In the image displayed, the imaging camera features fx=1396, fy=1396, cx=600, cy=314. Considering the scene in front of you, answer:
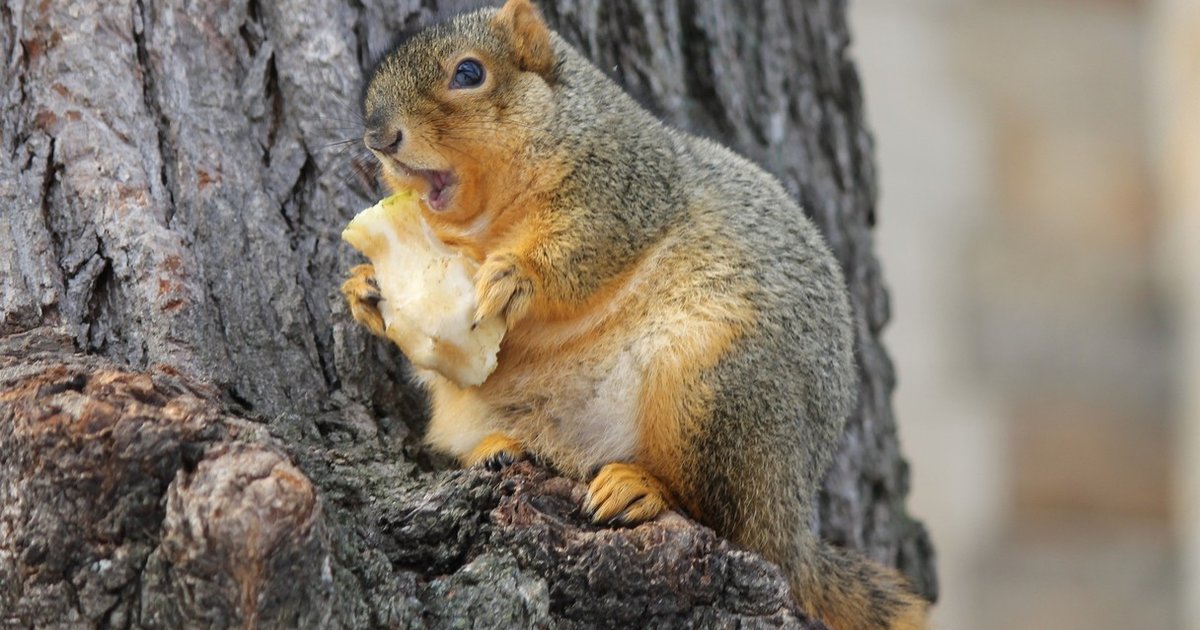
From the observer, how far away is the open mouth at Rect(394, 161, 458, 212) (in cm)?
264

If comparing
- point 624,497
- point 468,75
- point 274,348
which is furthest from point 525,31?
point 624,497

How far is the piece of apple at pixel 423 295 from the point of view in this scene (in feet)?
8.13

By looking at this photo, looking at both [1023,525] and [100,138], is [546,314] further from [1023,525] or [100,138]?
[1023,525]

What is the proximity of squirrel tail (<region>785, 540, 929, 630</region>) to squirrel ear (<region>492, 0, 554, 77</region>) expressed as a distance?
1.08 metres

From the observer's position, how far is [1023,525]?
22.2 feet

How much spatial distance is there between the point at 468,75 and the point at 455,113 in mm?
94

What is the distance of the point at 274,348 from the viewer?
246 centimetres

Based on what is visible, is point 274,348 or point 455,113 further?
point 455,113

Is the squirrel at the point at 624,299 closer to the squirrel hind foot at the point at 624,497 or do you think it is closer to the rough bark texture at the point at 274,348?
the squirrel hind foot at the point at 624,497

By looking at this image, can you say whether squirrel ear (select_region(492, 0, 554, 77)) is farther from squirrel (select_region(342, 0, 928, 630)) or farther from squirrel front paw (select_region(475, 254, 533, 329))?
squirrel front paw (select_region(475, 254, 533, 329))

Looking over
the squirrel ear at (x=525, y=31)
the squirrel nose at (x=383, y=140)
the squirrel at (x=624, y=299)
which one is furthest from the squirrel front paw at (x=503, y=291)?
the squirrel ear at (x=525, y=31)

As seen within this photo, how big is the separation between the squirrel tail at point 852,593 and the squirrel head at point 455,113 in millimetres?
910

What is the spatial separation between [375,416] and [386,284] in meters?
0.24

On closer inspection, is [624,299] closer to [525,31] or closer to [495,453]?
[495,453]
